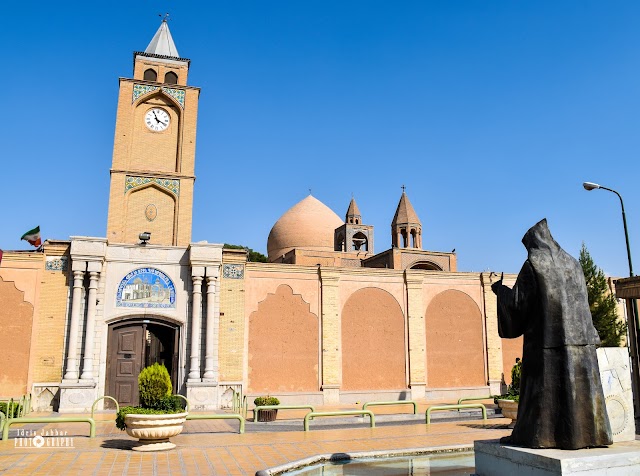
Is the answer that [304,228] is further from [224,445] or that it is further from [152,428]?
[152,428]

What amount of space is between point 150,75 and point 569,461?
2246 centimetres

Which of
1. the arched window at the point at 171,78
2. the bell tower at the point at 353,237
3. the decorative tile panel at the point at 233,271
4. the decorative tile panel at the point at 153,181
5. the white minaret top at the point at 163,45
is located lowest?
the decorative tile panel at the point at 233,271

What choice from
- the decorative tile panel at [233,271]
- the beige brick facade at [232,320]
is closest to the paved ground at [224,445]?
the beige brick facade at [232,320]

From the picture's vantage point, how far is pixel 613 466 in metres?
5.46

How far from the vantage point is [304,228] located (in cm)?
4700

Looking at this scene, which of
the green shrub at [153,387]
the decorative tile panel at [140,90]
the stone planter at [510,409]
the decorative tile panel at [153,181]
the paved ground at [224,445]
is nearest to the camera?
the paved ground at [224,445]

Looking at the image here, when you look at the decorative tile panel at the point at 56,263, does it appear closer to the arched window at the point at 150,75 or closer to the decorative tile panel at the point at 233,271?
the decorative tile panel at the point at 233,271

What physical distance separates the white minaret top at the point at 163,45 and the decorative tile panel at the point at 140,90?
1.95 m

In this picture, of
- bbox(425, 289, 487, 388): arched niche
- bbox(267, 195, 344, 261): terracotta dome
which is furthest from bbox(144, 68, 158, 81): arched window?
bbox(267, 195, 344, 261): terracotta dome

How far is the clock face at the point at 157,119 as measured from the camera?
2272 cm

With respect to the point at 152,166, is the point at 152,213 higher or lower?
lower

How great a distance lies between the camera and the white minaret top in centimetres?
2412

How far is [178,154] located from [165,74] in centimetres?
377

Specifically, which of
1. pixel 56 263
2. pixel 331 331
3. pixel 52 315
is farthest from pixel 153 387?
pixel 331 331
